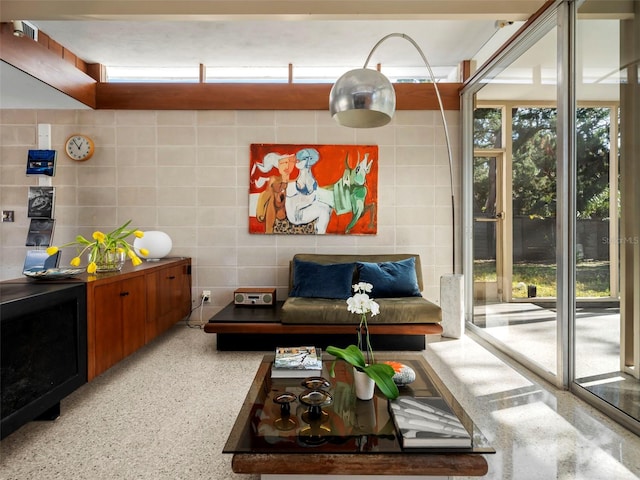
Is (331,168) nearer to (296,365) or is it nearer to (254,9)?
(254,9)

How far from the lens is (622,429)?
2045 millimetres

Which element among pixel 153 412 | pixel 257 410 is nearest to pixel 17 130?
pixel 153 412

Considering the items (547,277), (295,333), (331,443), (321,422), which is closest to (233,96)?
(295,333)

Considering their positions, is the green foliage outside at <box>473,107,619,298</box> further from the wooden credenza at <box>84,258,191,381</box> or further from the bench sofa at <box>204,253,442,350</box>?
the wooden credenza at <box>84,258,191,381</box>

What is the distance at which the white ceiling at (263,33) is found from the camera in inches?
121

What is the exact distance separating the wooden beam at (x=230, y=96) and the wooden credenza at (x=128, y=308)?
182cm

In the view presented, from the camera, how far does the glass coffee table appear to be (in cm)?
126

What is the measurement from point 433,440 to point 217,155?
389 cm

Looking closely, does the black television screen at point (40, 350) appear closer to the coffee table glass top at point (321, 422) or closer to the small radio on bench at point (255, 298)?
the coffee table glass top at point (321, 422)

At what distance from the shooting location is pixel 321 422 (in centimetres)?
147

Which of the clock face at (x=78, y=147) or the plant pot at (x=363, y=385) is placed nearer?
the plant pot at (x=363, y=385)

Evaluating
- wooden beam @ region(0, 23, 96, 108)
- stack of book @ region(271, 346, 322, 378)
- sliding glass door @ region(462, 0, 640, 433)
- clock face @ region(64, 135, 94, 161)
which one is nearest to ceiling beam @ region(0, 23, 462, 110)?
wooden beam @ region(0, 23, 96, 108)

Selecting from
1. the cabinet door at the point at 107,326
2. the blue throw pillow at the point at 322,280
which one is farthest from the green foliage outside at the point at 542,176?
the cabinet door at the point at 107,326

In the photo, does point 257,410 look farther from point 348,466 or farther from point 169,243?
point 169,243
